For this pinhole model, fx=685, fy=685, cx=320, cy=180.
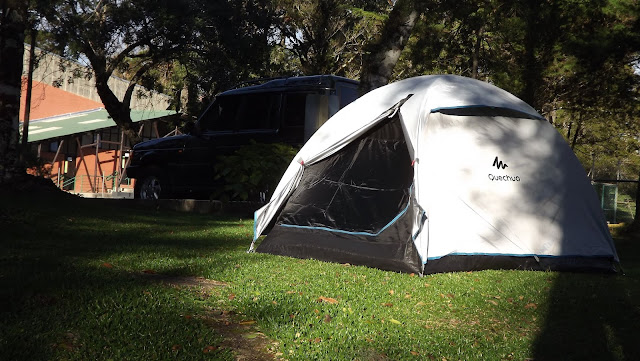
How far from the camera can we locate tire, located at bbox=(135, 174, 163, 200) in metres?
15.8

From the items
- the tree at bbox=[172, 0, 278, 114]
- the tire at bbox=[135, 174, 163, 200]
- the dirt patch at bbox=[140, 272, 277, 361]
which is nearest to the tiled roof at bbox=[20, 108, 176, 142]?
the tree at bbox=[172, 0, 278, 114]

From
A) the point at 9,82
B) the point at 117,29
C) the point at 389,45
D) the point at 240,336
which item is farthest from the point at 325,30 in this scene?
the point at 240,336

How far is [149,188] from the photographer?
1600 centimetres

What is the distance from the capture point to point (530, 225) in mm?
8266

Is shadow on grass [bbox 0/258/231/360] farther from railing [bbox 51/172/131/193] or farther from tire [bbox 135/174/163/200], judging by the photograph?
railing [bbox 51/172/131/193]

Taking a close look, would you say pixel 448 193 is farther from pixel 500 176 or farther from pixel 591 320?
pixel 591 320

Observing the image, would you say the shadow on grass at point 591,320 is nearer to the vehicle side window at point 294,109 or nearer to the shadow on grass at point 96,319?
the shadow on grass at point 96,319

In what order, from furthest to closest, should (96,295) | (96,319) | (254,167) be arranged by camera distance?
(254,167) < (96,295) < (96,319)

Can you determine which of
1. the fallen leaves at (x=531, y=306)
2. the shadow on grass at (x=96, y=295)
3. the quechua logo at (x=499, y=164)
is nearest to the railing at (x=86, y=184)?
the shadow on grass at (x=96, y=295)

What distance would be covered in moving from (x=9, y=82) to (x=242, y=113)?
446 cm

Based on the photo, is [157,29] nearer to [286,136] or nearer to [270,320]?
[286,136]

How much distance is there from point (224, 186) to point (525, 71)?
34.6ft

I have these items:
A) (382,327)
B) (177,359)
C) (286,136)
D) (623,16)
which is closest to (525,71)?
(623,16)

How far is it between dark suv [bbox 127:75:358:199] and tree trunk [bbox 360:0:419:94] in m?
0.46
